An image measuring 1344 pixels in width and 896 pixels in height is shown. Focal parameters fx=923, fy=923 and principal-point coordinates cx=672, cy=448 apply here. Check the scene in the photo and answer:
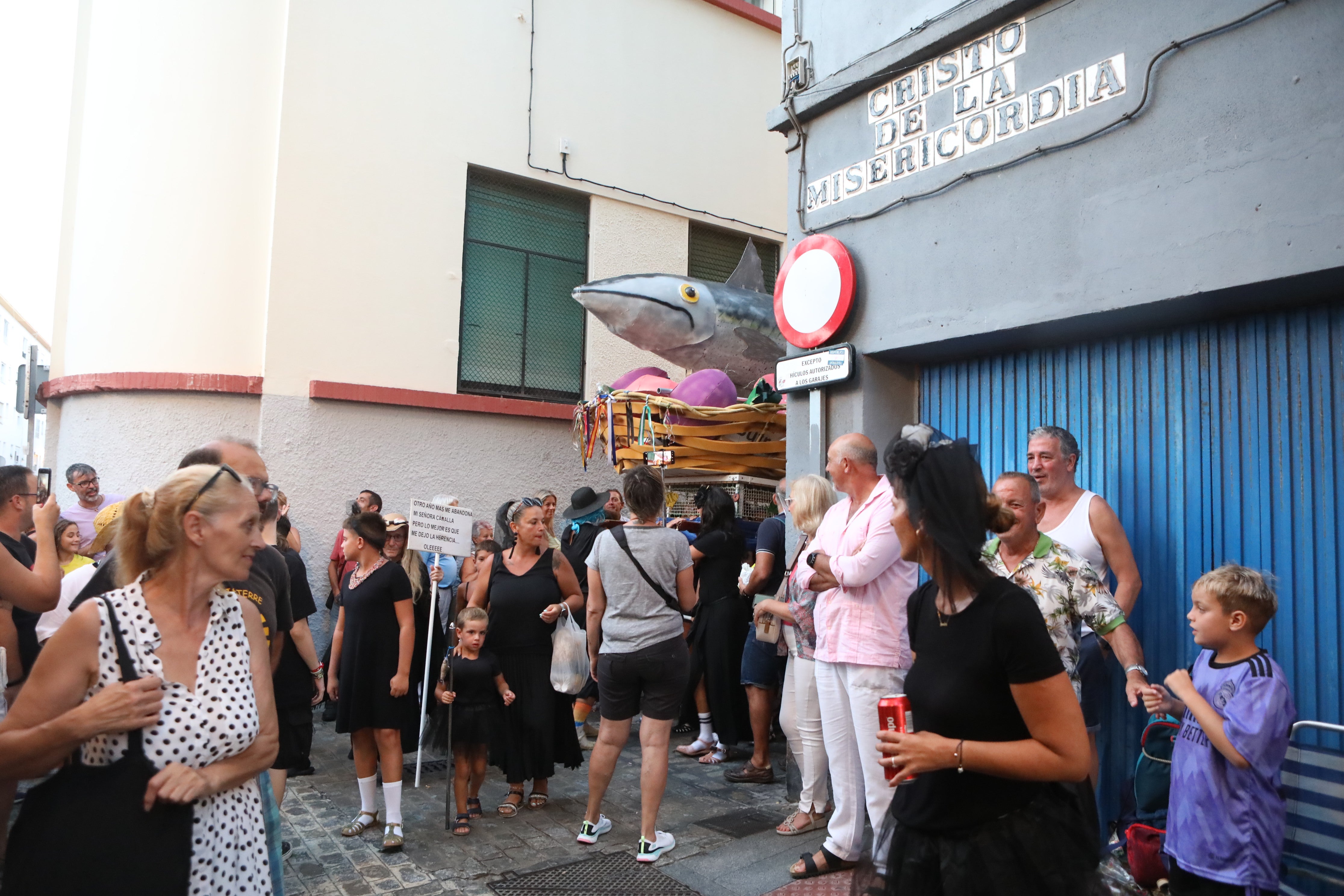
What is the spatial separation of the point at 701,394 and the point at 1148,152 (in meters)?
3.84

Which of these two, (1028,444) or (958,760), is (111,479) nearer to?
(1028,444)

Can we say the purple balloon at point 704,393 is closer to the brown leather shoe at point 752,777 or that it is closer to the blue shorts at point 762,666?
the blue shorts at point 762,666

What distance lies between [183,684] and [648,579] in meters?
2.81

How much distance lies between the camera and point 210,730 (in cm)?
237

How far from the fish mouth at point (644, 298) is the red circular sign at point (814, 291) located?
188cm

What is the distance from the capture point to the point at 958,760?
2186 millimetres

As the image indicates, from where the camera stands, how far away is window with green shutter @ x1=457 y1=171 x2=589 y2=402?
10148mm

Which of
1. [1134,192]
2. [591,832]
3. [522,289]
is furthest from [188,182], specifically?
[1134,192]

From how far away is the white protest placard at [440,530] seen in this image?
5691 millimetres

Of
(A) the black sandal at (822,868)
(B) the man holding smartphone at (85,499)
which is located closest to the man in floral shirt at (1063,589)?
(A) the black sandal at (822,868)

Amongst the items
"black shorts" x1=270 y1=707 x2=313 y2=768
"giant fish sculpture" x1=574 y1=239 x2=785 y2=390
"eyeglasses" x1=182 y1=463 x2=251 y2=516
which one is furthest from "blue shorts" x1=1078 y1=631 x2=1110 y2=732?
"giant fish sculpture" x1=574 y1=239 x2=785 y2=390

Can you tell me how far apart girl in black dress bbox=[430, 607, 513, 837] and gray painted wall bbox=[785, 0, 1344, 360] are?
2.95 meters

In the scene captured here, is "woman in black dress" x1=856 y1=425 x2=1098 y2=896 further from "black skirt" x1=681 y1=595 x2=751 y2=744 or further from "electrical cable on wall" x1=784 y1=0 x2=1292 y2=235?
"black skirt" x1=681 y1=595 x2=751 y2=744

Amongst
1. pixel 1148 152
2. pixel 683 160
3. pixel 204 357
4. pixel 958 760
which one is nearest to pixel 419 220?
pixel 204 357
